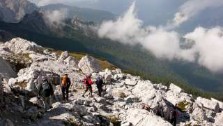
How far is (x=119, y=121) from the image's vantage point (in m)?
54.5

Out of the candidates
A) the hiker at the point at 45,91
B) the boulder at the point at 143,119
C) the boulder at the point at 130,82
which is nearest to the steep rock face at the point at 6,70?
the hiker at the point at 45,91

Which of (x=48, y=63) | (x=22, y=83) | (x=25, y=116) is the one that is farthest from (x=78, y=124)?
(x=48, y=63)

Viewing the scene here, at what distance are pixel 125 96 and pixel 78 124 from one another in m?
28.5

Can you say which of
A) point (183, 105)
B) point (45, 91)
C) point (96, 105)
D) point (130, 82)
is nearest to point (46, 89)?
point (45, 91)

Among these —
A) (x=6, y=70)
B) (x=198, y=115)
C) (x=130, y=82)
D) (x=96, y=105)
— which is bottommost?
(x=96, y=105)

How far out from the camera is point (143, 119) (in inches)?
2112

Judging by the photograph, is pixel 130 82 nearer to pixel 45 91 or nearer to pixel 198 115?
pixel 198 115

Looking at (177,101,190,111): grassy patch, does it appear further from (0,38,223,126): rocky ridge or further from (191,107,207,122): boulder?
(191,107,207,122): boulder

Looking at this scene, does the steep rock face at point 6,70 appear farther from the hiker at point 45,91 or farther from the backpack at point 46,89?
the backpack at point 46,89

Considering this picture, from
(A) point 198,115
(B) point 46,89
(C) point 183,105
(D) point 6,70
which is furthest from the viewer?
(C) point 183,105

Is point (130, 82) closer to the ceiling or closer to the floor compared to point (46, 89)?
closer to the ceiling

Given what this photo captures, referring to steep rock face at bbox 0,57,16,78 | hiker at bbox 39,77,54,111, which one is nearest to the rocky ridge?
hiker at bbox 39,77,54,111

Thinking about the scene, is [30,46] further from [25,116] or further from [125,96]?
[25,116]

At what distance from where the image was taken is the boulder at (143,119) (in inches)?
2053
